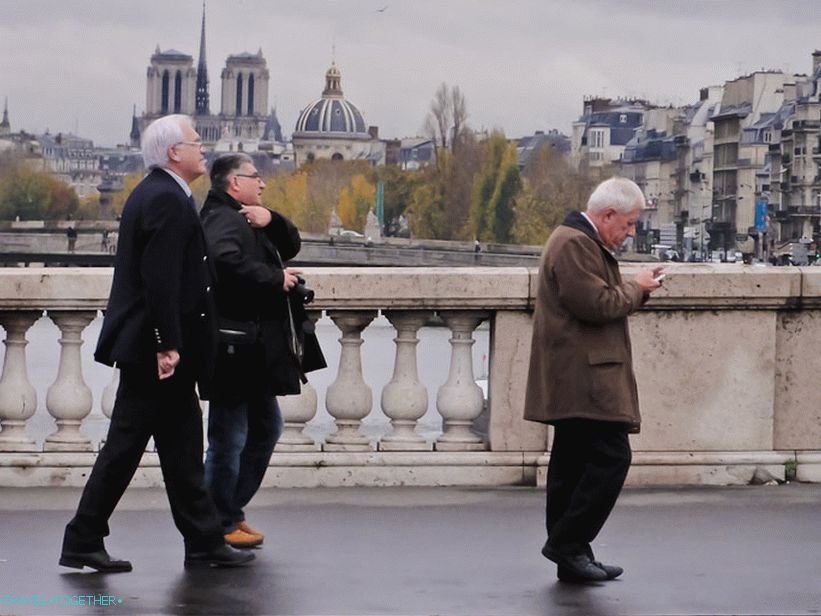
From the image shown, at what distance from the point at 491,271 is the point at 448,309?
22cm

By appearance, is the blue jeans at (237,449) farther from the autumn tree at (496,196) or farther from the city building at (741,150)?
the city building at (741,150)

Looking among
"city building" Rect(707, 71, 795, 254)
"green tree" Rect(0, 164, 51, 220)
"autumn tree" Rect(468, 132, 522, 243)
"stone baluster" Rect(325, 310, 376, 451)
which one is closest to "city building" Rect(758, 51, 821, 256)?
"city building" Rect(707, 71, 795, 254)

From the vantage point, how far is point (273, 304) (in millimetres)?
6652

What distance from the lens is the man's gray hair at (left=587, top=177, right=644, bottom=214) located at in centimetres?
624

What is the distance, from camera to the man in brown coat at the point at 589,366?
6207mm

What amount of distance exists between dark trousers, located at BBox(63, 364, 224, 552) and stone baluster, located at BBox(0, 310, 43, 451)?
5.16 feet

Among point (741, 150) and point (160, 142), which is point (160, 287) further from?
point (741, 150)

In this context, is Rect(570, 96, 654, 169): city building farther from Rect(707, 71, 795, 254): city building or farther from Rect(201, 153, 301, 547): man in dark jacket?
Rect(201, 153, 301, 547): man in dark jacket

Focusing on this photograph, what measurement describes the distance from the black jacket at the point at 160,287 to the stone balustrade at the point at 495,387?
1624mm

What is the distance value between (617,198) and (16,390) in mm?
2641

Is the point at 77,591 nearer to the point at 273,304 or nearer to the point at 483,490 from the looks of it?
the point at 273,304

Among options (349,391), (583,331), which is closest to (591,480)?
(583,331)

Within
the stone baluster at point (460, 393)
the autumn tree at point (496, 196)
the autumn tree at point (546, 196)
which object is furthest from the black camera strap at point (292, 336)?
the autumn tree at point (496, 196)

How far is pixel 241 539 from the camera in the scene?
263 inches
